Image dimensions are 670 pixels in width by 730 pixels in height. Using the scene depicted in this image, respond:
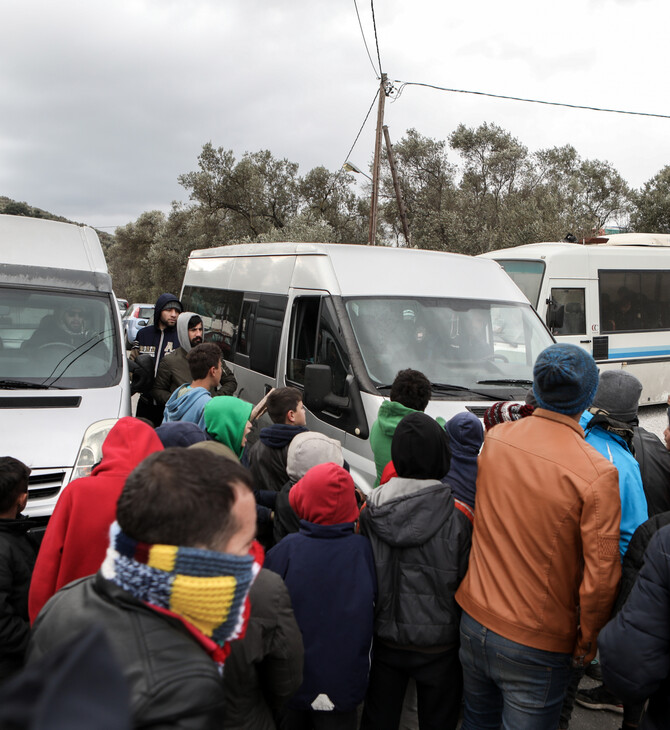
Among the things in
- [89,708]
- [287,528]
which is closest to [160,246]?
[287,528]

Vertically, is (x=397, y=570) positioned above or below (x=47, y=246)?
below

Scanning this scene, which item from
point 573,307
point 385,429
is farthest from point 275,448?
point 573,307

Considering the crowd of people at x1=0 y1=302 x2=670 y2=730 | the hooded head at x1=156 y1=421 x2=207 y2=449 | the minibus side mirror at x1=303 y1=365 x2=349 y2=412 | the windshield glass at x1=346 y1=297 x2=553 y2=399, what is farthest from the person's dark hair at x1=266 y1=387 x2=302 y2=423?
the windshield glass at x1=346 y1=297 x2=553 y2=399

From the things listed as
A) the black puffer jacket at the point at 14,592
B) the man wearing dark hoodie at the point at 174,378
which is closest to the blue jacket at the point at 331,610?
the black puffer jacket at the point at 14,592

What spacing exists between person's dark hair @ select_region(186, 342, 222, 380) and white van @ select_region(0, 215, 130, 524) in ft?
2.39

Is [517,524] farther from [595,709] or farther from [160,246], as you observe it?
[160,246]

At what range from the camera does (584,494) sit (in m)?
2.10

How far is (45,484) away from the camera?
4113 millimetres

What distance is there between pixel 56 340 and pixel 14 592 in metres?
3.14

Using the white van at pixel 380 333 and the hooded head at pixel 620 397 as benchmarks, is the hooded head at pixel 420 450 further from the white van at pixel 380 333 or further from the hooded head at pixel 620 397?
the white van at pixel 380 333

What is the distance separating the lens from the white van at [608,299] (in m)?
11.4

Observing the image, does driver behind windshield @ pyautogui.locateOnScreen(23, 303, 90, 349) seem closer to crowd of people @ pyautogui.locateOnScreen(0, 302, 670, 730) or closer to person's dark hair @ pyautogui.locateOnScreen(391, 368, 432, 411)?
crowd of people @ pyautogui.locateOnScreen(0, 302, 670, 730)

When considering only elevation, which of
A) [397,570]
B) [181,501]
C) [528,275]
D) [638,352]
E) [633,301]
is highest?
[528,275]

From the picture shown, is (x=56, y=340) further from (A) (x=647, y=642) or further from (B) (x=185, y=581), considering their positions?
(A) (x=647, y=642)
